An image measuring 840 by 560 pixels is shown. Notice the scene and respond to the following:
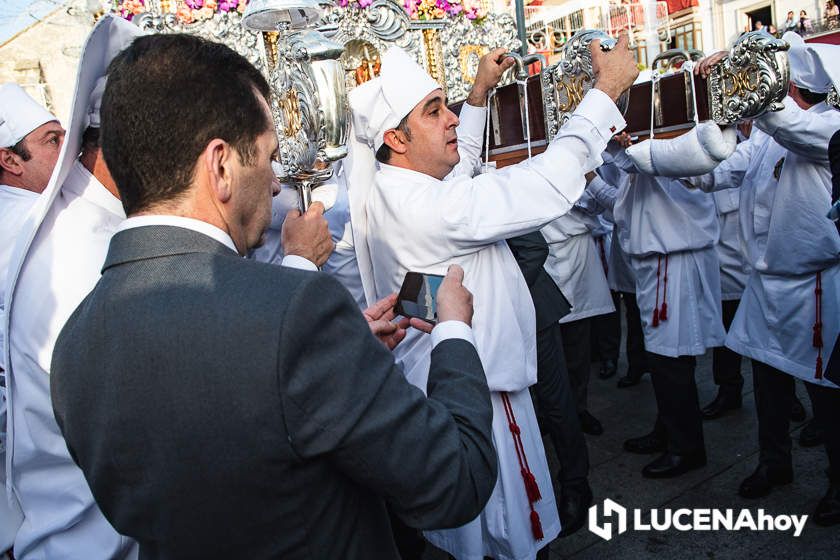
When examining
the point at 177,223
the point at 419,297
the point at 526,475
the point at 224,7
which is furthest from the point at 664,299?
the point at 224,7

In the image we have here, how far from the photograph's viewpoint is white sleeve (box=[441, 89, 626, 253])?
1905mm

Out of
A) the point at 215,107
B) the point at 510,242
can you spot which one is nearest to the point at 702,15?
the point at 510,242

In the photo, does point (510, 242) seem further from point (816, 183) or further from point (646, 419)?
point (646, 419)

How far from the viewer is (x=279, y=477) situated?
92cm

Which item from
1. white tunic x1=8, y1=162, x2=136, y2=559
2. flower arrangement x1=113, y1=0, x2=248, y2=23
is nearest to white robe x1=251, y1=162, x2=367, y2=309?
white tunic x1=8, y1=162, x2=136, y2=559

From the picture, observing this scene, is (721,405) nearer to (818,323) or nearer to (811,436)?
(811,436)

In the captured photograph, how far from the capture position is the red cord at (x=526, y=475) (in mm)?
2111

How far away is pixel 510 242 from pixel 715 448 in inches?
73.2

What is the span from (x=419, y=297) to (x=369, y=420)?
0.56 metres

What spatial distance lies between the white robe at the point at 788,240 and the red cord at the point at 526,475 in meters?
1.50

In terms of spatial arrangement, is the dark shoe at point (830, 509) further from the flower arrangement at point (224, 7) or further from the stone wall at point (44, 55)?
the stone wall at point (44, 55)

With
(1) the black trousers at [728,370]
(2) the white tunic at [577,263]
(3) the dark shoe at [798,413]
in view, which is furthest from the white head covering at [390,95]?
(3) the dark shoe at [798,413]

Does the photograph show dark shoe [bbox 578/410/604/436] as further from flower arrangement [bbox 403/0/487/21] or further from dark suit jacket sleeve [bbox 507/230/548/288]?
flower arrangement [bbox 403/0/487/21]

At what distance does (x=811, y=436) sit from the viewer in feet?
11.6
